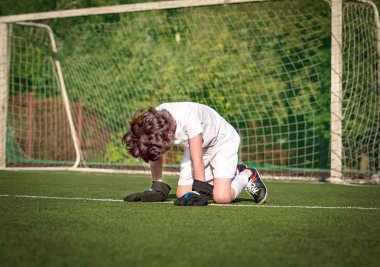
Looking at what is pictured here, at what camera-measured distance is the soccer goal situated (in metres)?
7.99

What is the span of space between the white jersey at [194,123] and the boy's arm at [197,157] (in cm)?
4

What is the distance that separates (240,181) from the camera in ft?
15.6

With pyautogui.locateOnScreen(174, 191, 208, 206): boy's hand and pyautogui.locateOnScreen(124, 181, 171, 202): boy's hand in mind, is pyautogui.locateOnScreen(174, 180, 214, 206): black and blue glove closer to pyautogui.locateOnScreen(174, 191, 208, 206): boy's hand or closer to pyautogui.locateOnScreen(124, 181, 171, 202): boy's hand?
pyautogui.locateOnScreen(174, 191, 208, 206): boy's hand

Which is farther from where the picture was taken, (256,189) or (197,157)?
(256,189)

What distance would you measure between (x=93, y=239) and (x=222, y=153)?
83.3 inches

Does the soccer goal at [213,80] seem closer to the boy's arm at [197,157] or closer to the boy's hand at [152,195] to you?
the boy's hand at [152,195]

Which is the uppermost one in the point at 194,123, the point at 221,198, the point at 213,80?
the point at 213,80

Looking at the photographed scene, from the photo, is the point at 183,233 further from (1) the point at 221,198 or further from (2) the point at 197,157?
(1) the point at 221,198

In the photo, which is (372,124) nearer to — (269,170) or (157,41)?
(269,170)

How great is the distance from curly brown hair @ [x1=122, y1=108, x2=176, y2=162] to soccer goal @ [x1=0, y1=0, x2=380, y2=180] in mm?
3755

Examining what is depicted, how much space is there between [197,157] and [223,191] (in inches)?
17.3

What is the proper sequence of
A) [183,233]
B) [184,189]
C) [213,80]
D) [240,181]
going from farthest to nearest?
[213,80] → [184,189] → [240,181] → [183,233]

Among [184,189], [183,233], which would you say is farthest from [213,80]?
[183,233]

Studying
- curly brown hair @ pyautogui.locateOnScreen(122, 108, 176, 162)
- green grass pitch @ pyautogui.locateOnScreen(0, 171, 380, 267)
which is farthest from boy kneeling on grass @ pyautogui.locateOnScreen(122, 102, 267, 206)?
green grass pitch @ pyautogui.locateOnScreen(0, 171, 380, 267)
